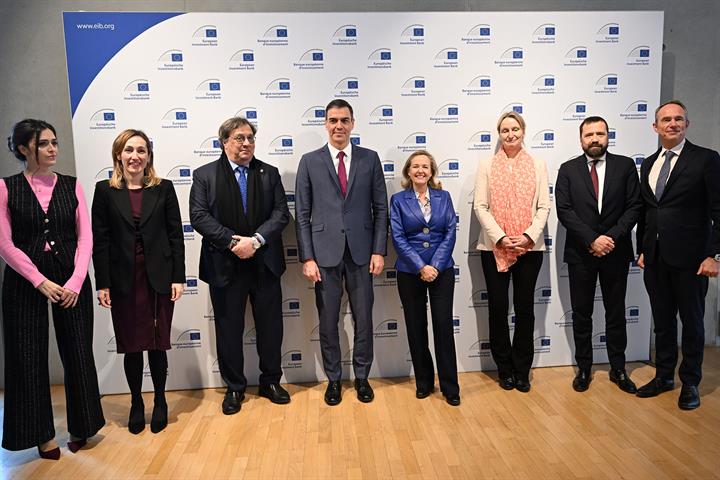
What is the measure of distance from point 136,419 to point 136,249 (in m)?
1.08

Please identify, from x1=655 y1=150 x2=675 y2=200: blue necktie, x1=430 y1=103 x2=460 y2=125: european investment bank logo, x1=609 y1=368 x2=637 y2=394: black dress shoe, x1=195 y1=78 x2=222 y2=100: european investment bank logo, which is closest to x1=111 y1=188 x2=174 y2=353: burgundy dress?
x1=195 y1=78 x2=222 y2=100: european investment bank logo

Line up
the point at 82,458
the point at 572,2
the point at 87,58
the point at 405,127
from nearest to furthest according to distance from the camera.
Answer: the point at 82,458 → the point at 87,58 → the point at 405,127 → the point at 572,2

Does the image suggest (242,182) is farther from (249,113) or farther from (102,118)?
(102,118)

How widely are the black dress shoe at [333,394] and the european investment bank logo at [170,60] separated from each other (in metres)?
2.50

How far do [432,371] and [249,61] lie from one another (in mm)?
2572

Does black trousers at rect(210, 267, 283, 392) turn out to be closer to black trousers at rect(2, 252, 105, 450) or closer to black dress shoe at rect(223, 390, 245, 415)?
black dress shoe at rect(223, 390, 245, 415)

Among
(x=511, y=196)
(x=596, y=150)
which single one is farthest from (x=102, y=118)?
(x=596, y=150)

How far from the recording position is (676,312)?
3557 mm

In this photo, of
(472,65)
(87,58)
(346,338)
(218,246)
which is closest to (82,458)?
(218,246)

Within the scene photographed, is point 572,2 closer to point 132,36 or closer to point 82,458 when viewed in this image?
point 132,36

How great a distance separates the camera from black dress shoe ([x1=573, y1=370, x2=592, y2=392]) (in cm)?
377

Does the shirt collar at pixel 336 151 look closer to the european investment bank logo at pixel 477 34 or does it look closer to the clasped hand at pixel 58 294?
Result: the european investment bank logo at pixel 477 34

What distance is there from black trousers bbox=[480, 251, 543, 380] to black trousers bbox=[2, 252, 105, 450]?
8.61 feet

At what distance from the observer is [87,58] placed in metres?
3.73
